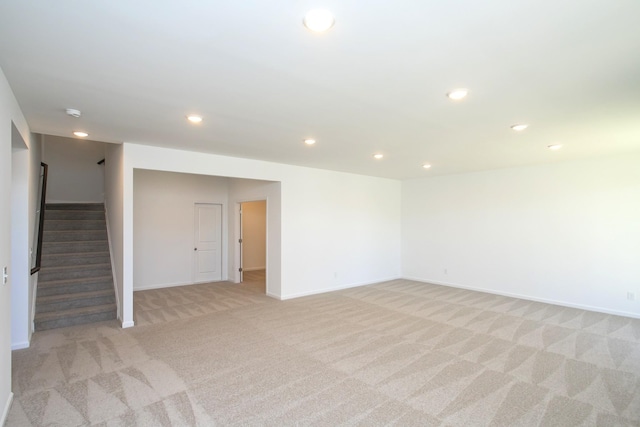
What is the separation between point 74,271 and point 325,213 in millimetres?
4615

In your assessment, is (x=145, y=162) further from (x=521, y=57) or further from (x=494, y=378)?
(x=494, y=378)

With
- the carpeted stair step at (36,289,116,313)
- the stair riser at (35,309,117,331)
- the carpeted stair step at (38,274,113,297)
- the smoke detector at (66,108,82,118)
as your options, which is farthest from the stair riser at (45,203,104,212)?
the smoke detector at (66,108,82,118)

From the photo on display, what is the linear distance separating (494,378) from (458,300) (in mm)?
3186

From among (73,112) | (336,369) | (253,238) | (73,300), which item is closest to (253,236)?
(253,238)

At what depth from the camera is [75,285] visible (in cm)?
519

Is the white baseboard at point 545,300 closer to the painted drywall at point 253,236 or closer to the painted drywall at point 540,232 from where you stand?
the painted drywall at point 540,232

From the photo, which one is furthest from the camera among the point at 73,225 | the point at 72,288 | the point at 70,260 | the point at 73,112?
the point at 73,225

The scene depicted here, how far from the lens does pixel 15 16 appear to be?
170cm

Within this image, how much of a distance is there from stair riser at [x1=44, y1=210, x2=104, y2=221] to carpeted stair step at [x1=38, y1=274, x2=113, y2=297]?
68.0 inches

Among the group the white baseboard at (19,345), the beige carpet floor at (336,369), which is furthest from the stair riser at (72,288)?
the white baseboard at (19,345)

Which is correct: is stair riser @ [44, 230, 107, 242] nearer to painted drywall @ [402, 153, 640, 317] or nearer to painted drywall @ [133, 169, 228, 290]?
painted drywall @ [133, 169, 228, 290]

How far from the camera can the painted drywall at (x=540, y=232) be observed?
5.22 meters

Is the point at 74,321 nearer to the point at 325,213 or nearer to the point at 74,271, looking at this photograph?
the point at 74,271

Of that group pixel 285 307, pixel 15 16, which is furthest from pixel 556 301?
pixel 15 16
